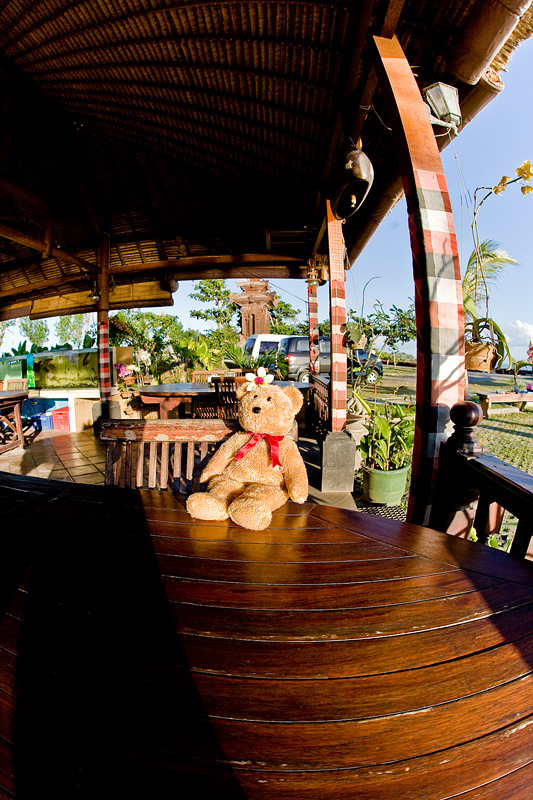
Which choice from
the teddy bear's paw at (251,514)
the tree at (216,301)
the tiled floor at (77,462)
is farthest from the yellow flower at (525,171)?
the tree at (216,301)

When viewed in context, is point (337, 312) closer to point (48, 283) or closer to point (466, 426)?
point (466, 426)

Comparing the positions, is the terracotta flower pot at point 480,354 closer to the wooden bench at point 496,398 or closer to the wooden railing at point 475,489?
the wooden railing at point 475,489

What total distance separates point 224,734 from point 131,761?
0.17 m

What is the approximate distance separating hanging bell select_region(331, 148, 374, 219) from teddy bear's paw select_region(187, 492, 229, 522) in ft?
8.54

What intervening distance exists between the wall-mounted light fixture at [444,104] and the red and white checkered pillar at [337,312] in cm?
174

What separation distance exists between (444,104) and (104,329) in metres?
6.78

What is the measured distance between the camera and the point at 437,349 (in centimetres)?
164

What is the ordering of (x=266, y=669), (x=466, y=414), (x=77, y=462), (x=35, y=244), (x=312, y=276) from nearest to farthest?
1. (x=266, y=669)
2. (x=466, y=414)
3. (x=77, y=462)
4. (x=35, y=244)
5. (x=312, y=276)

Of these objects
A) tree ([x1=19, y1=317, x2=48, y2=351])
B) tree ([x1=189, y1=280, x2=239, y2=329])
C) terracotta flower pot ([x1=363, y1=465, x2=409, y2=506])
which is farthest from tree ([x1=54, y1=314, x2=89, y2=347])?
terracotta flower pot ([x1=363, y1=465, x2=409, y2=506])

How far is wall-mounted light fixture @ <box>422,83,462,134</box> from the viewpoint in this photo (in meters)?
1.94

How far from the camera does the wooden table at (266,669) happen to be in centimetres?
58

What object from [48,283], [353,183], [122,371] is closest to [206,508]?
[353,183]

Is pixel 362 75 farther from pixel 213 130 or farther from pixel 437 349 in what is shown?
pixel 437 349

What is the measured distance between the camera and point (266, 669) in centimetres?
78
